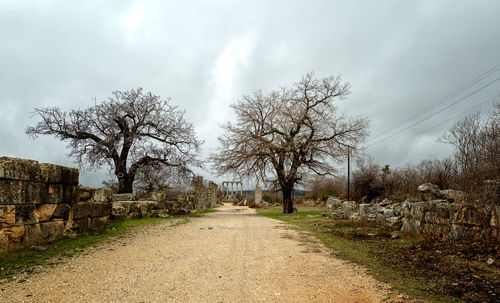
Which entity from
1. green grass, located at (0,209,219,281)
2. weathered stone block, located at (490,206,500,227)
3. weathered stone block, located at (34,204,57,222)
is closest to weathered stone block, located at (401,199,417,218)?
weathered stone block, located at (490,206,500,227)

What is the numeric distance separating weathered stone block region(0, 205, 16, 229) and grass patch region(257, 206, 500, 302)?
653 cm

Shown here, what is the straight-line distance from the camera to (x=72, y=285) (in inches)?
166

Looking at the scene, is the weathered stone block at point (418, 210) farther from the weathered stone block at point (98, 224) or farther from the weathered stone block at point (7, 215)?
the weathered stone block at point (7, 215)

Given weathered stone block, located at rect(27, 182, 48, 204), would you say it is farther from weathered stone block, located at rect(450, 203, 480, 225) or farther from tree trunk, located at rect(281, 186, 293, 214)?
tree trunk, located at rect(281, 186, 293, 214)

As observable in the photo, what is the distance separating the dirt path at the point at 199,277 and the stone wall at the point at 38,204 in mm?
1219

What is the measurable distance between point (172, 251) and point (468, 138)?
20012mm

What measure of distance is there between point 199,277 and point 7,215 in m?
4.07

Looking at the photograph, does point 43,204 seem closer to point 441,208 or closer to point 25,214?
point 25,214

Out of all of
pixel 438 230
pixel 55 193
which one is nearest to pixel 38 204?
pixel 55 193

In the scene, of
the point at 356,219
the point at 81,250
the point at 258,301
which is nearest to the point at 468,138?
the point at 356,219

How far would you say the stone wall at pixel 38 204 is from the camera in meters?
5.71

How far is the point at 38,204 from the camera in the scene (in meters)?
6.43

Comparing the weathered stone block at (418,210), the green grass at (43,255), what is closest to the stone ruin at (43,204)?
the green grass at (43,255)

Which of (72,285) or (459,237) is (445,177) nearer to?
(459,237)
